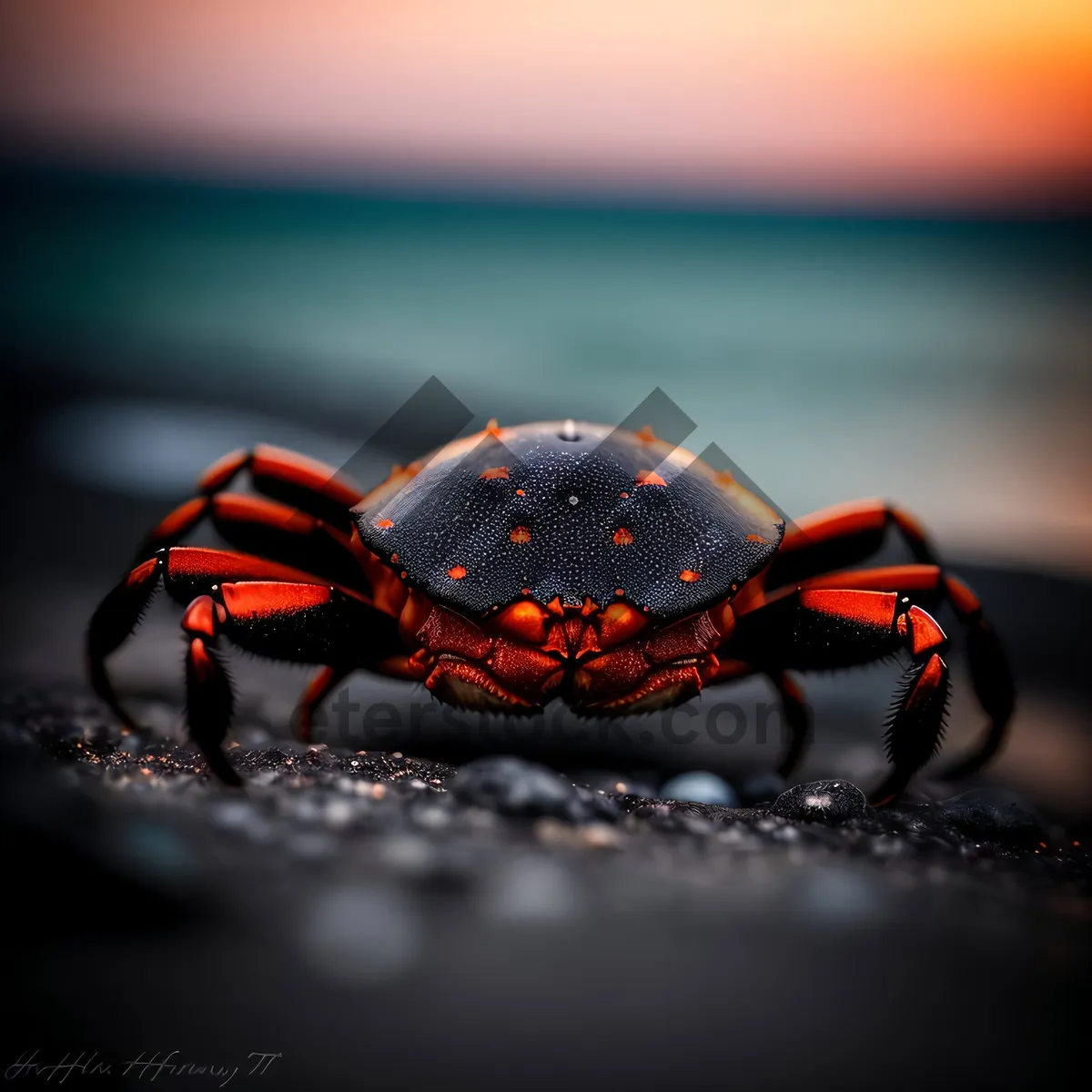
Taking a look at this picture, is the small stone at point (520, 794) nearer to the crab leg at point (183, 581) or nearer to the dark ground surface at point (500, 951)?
the dark ground surface at point (500, 951)

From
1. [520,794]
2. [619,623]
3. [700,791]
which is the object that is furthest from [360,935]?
[700,791]

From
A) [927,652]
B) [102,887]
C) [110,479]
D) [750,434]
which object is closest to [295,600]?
[102,887]

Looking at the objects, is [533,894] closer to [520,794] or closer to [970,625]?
→ [520,794]

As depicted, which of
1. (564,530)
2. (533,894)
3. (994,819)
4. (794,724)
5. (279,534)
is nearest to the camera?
(533,894)

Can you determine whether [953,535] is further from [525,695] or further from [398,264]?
[398,264]

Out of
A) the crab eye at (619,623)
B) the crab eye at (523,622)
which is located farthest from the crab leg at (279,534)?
the crab eye at (619,623)

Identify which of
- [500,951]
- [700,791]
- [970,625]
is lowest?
[700,791]

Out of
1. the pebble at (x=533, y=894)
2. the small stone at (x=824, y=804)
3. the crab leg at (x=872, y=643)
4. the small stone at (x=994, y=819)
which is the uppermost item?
the crab leg at (x=872, y=643)
